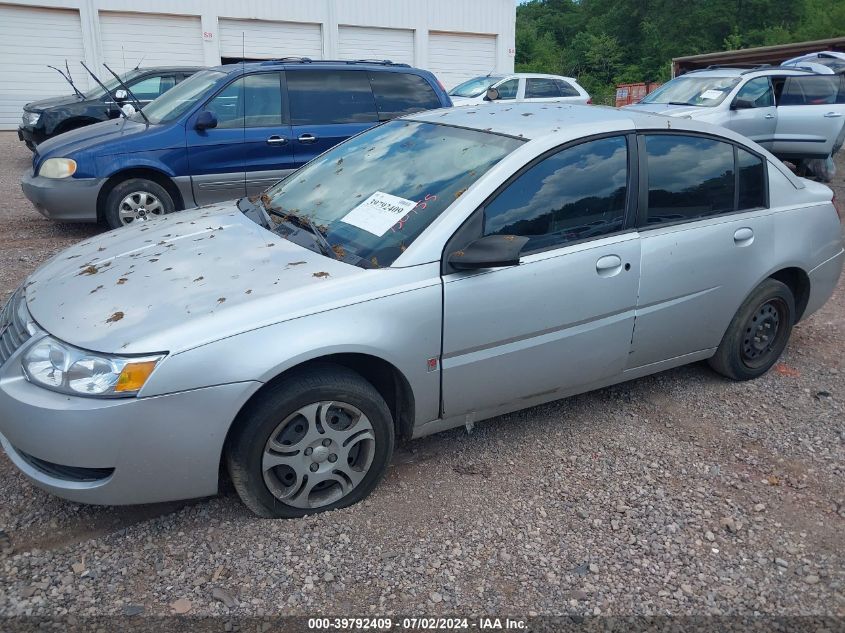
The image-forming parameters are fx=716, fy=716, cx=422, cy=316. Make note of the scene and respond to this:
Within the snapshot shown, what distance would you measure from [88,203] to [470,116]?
179 inches

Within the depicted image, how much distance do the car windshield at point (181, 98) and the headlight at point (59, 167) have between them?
96 cm

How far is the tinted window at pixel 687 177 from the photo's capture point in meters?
3.78

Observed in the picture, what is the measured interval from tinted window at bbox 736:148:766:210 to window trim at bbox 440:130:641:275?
0.82m

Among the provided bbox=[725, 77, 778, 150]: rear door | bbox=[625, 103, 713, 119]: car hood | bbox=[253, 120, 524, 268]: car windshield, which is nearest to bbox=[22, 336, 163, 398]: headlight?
bbox=[253, 120, 524, 268]: car windshield

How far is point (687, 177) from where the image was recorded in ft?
12.8

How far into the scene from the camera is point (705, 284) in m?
3.92

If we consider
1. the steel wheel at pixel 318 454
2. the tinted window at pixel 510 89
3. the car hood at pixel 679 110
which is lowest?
the steel wheel at pixel 318 454

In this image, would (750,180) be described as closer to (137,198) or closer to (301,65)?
(301,65)

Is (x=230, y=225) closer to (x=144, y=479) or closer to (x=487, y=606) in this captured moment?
(x=144, y=479)

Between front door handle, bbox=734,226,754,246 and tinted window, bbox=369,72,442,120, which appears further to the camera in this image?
tinted window, bbox=369,72,442,120

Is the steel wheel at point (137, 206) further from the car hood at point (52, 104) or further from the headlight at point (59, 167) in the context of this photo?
the car hood at point (52, 104)

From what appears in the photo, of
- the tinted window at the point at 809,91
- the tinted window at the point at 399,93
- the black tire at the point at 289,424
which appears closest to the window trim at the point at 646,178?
the black tire at the point at 289,424

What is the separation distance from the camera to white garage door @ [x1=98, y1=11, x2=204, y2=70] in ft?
62.1

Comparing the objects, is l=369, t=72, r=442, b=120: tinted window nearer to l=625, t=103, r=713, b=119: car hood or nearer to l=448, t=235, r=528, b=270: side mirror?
l=625, t=103, r=713, b=119: car hood
